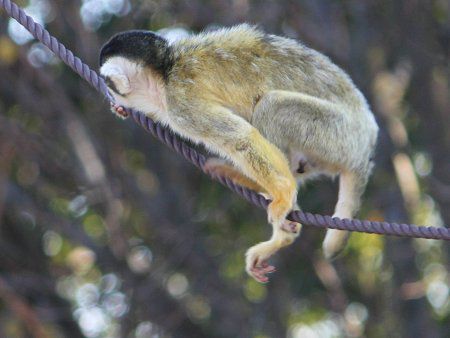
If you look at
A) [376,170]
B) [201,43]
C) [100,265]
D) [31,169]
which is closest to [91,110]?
[31,169]

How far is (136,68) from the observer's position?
5.51 m

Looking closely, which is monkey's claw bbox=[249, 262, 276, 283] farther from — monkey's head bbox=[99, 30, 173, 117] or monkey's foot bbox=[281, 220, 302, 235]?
monkey's head bbox=[99, 30, 173, 117]

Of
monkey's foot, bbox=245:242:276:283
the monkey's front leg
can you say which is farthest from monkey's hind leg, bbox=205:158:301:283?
the monkey's front leg

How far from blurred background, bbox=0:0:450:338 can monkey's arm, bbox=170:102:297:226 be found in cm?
400

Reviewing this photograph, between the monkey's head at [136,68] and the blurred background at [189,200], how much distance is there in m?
3.68

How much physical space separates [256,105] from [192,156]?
66 cm

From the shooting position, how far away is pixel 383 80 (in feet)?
33.7

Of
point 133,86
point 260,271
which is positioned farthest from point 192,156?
point 260,271

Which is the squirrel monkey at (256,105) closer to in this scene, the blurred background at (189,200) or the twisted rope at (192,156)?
the twisted rope at (192,156)

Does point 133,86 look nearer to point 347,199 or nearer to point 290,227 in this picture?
point 290,227

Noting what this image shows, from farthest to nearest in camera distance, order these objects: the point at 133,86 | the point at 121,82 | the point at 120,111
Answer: the point at 133,86, the point at 121,82, the point at 120,111

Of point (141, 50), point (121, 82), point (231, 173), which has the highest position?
point (141, 50)

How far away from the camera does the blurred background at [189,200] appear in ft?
32.0

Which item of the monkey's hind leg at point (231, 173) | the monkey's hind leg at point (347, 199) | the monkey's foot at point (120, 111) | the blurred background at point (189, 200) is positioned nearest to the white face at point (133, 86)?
the monkey's foot at point (120, 111)
